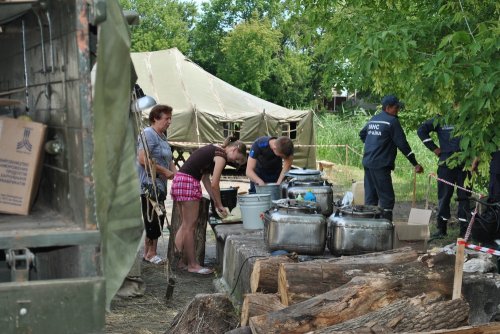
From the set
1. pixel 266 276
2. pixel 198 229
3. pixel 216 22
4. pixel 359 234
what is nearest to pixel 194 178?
pixel 198 229

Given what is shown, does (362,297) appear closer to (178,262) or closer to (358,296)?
(358,296)

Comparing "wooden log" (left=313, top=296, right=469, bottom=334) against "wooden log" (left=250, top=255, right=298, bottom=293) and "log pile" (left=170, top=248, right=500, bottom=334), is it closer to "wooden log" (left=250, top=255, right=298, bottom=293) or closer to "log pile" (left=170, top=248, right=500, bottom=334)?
"log pile" (left=170, top=248, right=500, bottom=334)

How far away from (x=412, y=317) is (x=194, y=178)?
4219mm

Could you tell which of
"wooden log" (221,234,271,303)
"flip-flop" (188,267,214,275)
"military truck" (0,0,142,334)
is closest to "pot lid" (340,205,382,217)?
"wooden log" (221,234,271,303)

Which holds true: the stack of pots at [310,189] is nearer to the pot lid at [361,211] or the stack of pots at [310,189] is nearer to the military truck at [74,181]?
the pot lid at [361,211]

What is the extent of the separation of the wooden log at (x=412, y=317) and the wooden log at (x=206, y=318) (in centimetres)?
133

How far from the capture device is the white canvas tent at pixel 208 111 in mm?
23328

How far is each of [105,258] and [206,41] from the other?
47617mm

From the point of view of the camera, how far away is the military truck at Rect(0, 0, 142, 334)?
12.3 ft

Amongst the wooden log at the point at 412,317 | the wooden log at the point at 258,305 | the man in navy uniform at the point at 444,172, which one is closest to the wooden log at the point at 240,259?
the wooden log at the point at 258,305

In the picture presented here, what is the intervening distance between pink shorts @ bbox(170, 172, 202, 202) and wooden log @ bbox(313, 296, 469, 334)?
3.98 m

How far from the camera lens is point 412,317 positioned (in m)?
5.36

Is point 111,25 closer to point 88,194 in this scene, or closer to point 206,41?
point 88,194

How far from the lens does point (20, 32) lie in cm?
491
